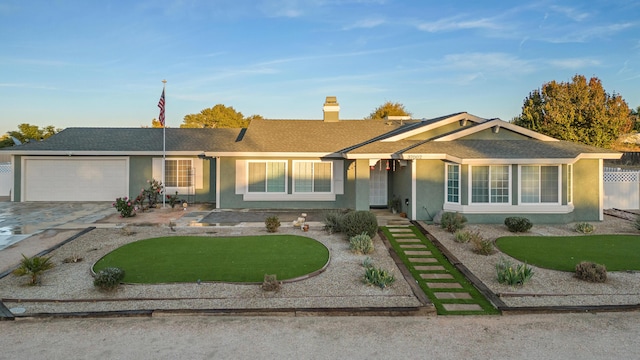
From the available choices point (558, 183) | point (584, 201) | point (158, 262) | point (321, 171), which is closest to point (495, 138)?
point (558, 183)

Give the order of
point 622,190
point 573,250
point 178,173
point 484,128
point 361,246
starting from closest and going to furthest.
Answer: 1. point 361,246
2. point 573,250
3. point 484,128
4. point 622,190
5. point 178,173

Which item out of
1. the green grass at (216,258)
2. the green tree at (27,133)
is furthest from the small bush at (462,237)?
the green tree at (27,133)

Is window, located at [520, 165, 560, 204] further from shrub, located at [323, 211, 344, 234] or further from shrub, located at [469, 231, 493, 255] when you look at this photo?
shrub, located at [323, 211, 344, 234]

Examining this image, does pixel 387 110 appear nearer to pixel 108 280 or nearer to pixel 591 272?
pixel 591 272

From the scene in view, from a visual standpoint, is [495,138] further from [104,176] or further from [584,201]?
[104,176]

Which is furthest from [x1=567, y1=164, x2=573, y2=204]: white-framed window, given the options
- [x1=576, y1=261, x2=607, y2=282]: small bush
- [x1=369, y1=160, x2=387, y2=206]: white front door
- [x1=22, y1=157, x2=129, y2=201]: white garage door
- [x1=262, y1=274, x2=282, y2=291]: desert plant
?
[x1=22, y1=157, x2=129, y2=201]: white garage door

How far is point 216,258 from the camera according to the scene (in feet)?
29.7

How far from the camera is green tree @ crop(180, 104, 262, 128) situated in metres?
51.6

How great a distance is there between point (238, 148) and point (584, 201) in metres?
14.4

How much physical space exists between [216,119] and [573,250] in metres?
48.7

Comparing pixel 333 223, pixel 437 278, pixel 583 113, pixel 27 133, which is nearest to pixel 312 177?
pixel 333 223

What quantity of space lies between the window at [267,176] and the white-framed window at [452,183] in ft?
23.7

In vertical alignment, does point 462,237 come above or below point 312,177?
below

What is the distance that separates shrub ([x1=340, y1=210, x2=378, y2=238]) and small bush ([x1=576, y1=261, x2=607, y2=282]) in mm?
5161
